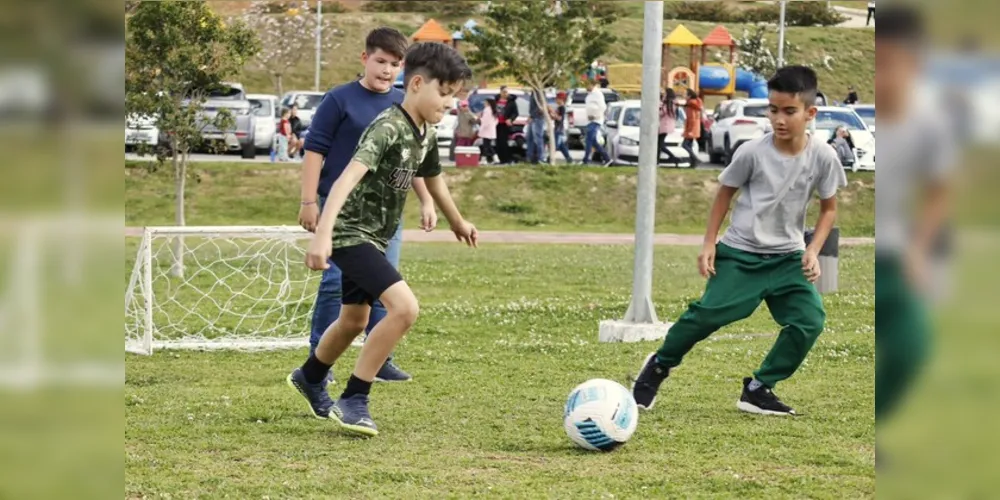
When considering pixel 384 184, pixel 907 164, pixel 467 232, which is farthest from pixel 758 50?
pixel 907 164

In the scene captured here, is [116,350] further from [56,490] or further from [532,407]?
[532,407]

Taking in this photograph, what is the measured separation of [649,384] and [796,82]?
1655 millimetres

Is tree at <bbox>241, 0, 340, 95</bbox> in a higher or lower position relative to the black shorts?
higher

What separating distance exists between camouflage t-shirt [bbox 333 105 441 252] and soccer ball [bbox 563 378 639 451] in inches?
45.9

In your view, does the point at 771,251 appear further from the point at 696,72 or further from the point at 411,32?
the point at 411,32

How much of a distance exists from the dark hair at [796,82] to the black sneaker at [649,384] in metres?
1.50

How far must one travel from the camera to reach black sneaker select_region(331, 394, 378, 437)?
219 inches

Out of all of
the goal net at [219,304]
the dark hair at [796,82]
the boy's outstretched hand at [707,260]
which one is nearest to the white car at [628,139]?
the goal net at [219,304]

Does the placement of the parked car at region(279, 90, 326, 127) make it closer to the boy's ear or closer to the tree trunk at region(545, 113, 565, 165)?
the tree trunk at region(545, 113, 565, 165)

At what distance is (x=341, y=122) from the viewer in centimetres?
663

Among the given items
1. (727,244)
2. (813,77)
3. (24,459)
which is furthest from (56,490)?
(727,244)

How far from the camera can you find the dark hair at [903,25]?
0.92m

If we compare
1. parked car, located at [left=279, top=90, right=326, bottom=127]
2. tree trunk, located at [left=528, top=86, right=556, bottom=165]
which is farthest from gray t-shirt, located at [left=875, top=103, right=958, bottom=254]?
parked car, located at [left=279, top=90, right=326, bottom=127]

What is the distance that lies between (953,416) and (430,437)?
4666 mm
